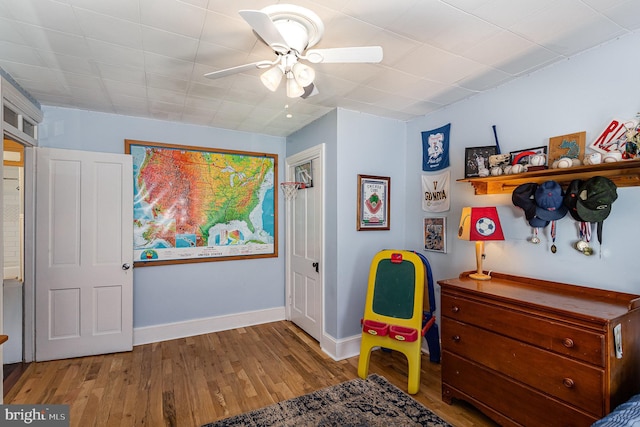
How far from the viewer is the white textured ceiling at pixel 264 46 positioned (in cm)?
160

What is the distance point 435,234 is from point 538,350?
148cm

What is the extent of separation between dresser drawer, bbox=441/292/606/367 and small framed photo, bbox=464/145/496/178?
3.66 feet

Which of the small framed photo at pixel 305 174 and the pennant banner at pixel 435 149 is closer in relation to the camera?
the pennant banner at pixel 435 149

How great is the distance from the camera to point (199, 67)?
2246mm

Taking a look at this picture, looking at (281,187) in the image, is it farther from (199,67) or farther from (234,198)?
(199,67)

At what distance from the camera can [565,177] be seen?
6.98 ft

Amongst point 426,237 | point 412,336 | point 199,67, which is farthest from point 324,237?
point 199,67

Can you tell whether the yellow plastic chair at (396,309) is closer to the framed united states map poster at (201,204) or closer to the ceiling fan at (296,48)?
the ceiling fan at (296,48)

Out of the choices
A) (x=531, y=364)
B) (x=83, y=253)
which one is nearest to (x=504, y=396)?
(x=531, y=364)

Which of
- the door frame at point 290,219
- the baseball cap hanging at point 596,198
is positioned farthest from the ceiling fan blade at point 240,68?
the baseball cap hanging at point 596,198

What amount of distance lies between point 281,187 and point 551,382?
10.9 feet

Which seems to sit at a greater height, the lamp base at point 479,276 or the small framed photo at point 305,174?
the small framed photo at point 305,174

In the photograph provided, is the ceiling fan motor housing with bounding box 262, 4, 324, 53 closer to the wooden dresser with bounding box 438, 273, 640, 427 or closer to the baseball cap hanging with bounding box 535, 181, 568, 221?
the baseball cap hanging with bounding box 535, 181, 568, 221

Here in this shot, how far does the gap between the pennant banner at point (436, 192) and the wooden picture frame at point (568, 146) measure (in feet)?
2.98
